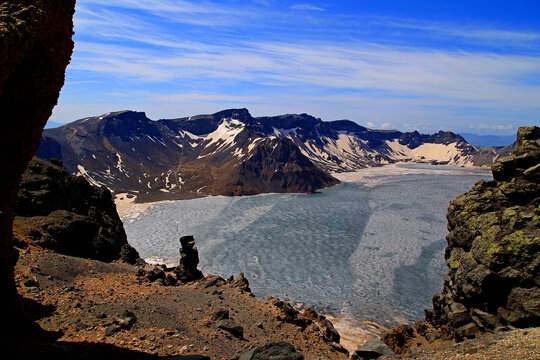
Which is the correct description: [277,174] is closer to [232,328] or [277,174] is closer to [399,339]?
[399,339]

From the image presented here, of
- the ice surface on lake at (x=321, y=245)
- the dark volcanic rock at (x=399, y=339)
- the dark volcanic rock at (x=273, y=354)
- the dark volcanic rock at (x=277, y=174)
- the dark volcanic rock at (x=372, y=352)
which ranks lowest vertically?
the ice surface on lake at (x=321, y=245)

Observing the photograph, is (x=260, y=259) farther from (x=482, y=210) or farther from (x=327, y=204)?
(x=327, y=204)

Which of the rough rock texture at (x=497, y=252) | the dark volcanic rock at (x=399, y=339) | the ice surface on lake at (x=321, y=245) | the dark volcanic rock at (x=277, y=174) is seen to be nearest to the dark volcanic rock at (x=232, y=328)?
the dark volcanic rock at (x=399, y=339)

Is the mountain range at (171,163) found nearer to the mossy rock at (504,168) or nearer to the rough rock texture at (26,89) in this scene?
the mossy rock at (504,168)

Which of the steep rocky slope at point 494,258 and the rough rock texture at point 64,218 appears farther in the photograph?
the rough rock texture at point 64,218

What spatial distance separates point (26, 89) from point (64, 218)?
21.8 metres

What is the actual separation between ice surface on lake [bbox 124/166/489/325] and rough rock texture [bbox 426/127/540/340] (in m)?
15.2

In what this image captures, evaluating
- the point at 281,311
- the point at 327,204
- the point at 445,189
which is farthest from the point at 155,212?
the point at 445,189

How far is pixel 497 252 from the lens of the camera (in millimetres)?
20031

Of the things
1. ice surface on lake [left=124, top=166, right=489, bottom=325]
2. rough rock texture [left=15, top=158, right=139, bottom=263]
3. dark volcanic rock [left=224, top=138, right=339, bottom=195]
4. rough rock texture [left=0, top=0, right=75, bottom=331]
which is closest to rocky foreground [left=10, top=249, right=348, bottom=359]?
rough rock texture [left=0, top=0, right=75, bottom=331]

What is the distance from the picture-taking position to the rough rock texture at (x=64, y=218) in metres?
25.1

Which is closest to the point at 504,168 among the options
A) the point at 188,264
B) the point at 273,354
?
the point at 273,354

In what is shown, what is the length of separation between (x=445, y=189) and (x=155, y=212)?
370 feet

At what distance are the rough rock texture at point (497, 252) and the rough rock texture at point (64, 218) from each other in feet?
88.9
